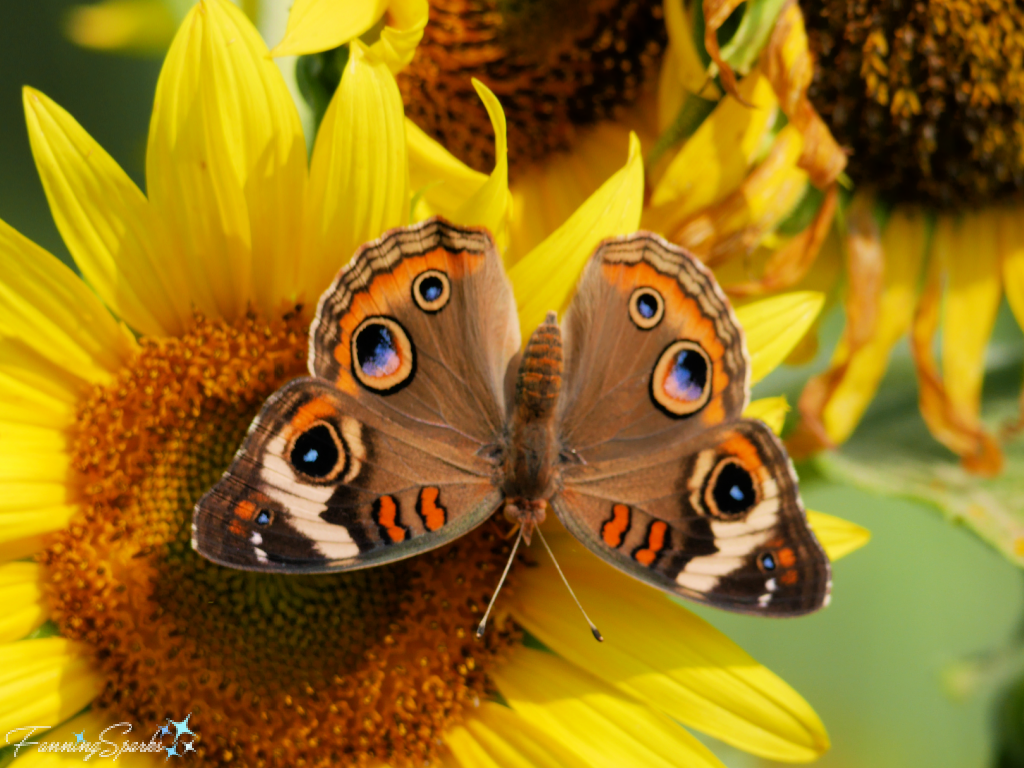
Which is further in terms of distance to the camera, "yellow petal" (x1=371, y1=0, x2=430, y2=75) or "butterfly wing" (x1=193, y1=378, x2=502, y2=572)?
"yellow petal" (x1=371, y1=0, x2=430, y2=75)

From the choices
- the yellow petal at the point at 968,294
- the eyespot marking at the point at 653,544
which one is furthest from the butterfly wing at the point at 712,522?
the yellow petal at the point at 968,294

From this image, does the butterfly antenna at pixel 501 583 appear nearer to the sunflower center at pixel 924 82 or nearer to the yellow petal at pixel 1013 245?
the sunflower center at pixel 924 82

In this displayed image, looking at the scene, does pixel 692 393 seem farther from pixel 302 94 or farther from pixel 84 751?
pixel 84 751

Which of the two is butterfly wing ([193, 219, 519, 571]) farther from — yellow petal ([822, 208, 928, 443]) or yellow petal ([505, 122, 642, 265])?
yellow petal ([822, 208, 928, 443])

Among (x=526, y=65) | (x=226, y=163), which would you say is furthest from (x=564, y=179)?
(x=226, y=163)

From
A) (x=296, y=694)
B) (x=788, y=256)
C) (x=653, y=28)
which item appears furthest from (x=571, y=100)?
(x=296, y=694)

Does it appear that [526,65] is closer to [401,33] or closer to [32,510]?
[401,33]

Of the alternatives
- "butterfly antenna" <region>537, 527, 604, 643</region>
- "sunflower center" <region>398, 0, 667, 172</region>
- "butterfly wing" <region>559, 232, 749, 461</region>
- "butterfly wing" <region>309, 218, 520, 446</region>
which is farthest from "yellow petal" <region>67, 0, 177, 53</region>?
"butterfly antenna" <region>537, 527, 604, 643</region>
